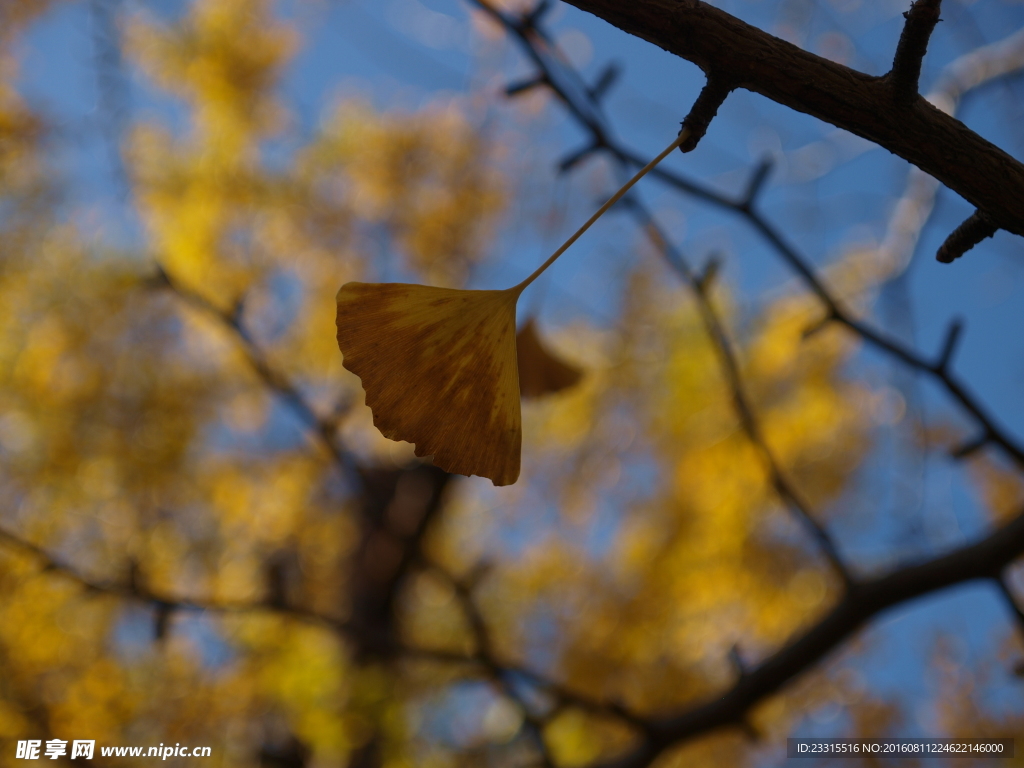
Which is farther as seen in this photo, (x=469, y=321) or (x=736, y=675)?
(x=736, y=675)

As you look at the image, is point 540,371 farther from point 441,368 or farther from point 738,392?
point 441,368

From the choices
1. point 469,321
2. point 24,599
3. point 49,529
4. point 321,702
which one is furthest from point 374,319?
point 49,529

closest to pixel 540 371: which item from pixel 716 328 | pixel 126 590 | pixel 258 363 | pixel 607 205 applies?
pixel 716 328

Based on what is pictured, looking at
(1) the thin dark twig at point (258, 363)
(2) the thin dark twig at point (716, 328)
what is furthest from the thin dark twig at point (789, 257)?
(1) the thin dark twig at point (258, 363)

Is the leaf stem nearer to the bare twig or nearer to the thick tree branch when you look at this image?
the thick tree branch

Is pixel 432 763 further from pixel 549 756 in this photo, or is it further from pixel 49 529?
pixel 49 529

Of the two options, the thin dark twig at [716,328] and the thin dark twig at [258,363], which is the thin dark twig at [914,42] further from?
the thin dark twig at [258,363]
